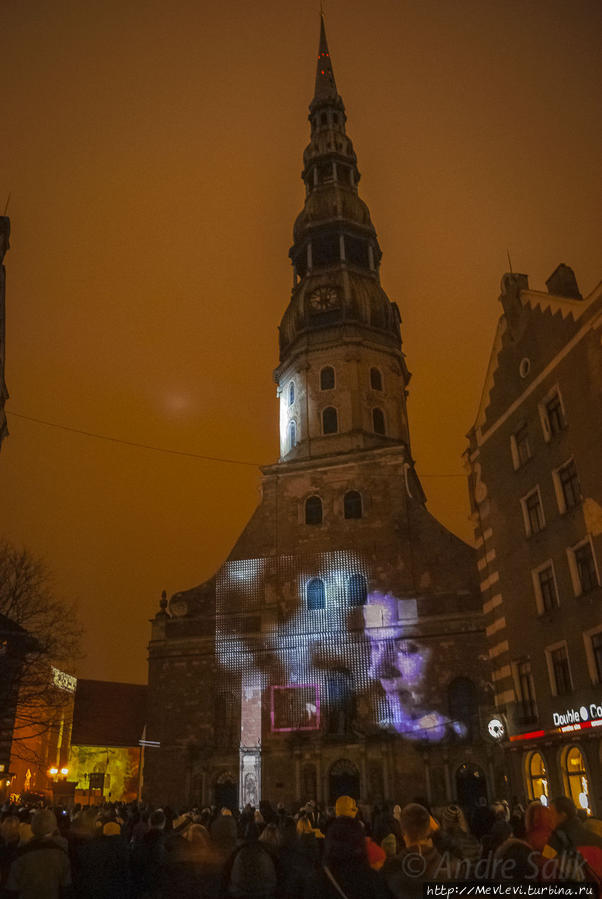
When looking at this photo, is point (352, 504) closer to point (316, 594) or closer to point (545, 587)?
point (316, 594)

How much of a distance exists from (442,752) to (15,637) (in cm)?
1767

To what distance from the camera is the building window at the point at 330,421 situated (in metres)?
37.9

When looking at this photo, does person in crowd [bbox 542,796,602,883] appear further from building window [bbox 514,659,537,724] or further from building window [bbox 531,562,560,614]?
building window [bbox 514,659,537,724]

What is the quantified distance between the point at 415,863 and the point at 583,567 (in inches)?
505

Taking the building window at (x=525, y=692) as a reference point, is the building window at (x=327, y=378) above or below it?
above

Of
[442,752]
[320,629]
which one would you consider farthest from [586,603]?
[320,629]

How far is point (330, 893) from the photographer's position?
4.29 m

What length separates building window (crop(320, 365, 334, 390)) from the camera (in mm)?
38938

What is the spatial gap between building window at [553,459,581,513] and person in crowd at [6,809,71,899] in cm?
1382

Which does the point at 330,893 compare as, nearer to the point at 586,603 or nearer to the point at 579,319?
the point at 586,603

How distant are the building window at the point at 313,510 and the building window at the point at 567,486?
18706 mm

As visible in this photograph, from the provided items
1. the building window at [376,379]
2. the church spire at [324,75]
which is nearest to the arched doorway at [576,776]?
the building window at [376,379]

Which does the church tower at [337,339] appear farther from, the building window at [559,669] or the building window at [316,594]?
the building window at [559,669]

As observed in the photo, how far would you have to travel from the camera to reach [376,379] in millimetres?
39344
